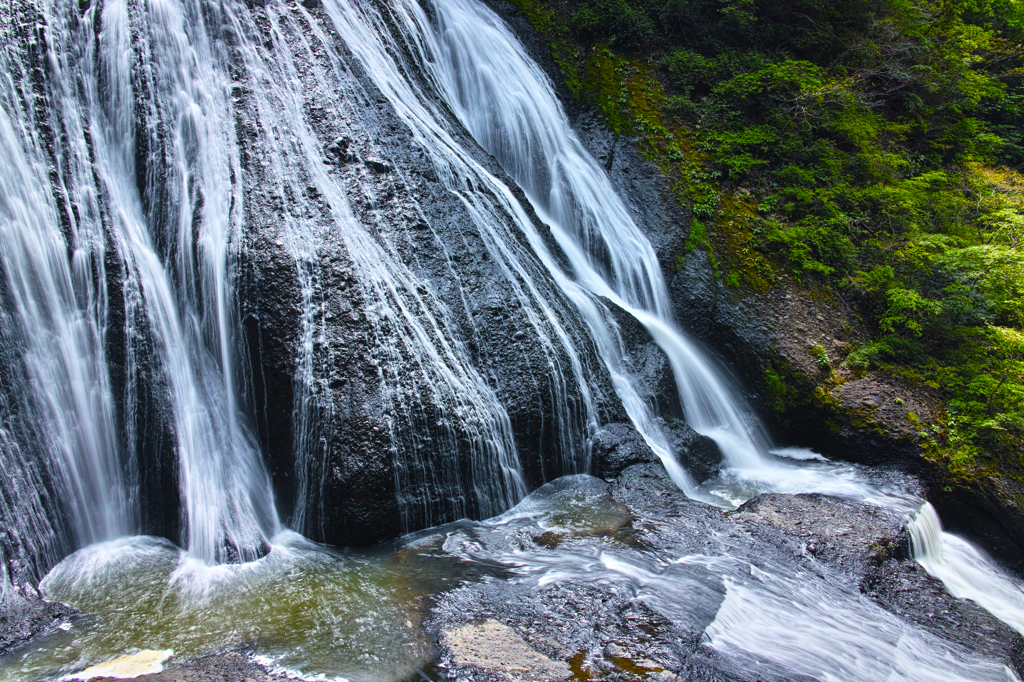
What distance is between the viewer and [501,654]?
3389 mm

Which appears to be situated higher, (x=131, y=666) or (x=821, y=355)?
(x=821, y=355)

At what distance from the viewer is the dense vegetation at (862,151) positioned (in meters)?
7.32

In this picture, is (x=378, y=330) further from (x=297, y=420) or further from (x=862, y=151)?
(x=862, y=151)

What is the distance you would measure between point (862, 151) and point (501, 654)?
8979 millimetres

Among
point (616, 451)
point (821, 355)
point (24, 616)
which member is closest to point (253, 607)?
point (24, 616)

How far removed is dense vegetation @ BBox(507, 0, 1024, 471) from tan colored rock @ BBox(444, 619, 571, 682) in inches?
217

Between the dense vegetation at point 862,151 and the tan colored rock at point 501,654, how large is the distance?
552 centimetres

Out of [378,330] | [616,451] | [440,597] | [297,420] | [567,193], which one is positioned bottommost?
[440,597]

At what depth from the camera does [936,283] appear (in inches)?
306

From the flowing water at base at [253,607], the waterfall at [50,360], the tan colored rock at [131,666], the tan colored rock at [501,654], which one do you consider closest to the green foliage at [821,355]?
the flowing water at base at [253,607]

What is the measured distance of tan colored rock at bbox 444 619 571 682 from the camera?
127 inches

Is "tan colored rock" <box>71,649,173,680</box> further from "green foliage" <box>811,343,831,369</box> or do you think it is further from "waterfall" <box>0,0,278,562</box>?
"green foliage" <box>811,343,831,369</box>

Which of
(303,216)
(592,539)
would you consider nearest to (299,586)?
(592,539)

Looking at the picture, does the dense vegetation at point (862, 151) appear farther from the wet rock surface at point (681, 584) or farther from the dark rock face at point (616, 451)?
the dark rock face at point (616, 451)
